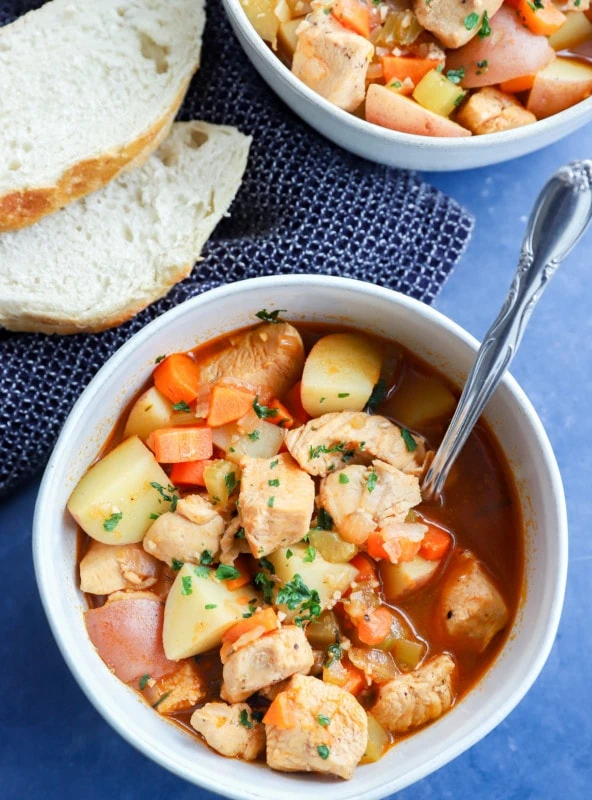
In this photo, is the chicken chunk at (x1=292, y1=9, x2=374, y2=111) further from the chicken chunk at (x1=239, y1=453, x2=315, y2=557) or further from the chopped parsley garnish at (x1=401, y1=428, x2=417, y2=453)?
the chicken chunk at (x1=239, y1=453, x2=315, y2=557)

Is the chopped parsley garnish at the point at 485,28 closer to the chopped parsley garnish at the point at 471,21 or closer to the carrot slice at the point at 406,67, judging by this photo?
the chopped parsley garnish at the point at 471,21

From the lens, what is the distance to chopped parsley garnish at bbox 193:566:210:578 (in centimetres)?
238

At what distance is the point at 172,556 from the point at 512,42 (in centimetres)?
181

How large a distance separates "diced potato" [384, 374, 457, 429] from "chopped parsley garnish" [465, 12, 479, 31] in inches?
41.1

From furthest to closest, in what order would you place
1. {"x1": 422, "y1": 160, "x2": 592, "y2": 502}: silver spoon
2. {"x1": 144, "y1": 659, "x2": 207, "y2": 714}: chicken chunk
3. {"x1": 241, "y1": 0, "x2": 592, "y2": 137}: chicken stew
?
{"x1": 241, "y1": 0, "x2": 592, "y2": 137}: chicken stew → {"x1": 144, "y1": 659, "x2": 207, "y2": 714}: chicken chunk → {"x1": 422, "y1": 160, "x2": 592, "y2": 502}: silver spoon

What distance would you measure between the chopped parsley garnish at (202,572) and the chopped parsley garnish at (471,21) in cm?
173

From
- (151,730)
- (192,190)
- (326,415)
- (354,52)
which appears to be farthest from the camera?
(192,190)

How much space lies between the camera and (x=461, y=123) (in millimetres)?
2850

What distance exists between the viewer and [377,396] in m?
2.62

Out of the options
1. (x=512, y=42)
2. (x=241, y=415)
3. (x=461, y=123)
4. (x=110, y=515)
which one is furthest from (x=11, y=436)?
(x=512, y=42)

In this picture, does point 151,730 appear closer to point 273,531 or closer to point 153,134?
point 273,531

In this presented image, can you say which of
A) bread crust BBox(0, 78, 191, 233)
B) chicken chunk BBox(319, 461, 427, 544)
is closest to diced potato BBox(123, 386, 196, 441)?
chicken chunk BBox(319, 461, 427, 544)

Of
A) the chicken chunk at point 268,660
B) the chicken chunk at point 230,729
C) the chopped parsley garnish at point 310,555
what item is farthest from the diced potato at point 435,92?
the chicken chunk at point 230,729

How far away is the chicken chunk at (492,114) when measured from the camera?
2791 mm
